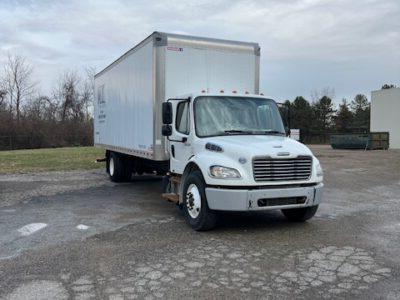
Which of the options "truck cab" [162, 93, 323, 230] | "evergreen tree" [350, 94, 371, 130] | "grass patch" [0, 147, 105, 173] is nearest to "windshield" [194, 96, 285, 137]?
"truck cab" [162, 93, 323, 230]

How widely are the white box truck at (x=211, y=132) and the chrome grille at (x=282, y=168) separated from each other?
16mm

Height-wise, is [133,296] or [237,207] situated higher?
[237,207]

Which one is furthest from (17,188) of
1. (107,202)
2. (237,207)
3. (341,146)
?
(341,146)

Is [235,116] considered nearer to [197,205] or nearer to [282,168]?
[282,168]

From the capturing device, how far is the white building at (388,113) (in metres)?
43.6

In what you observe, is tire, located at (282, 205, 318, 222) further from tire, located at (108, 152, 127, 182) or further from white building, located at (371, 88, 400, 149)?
white building, located at (371, 88, 400, 149)

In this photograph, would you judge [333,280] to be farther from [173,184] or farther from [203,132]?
[173,184]

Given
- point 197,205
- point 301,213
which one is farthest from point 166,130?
point 301,213

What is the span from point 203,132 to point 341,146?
116 feet

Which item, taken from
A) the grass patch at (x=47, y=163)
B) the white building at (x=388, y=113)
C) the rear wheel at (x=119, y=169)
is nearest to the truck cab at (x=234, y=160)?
the rear wheel at (x=119, y=169)

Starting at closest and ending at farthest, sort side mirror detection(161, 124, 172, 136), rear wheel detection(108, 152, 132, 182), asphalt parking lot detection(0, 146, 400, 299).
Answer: asphalt parking lot detection(0, 146, 400, 299), side mirror detection(161, 124, 172, 136), rear wheel detection(108, 152, 132, 182)

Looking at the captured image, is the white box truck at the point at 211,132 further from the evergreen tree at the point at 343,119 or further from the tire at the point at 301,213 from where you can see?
the evergreen tree at the point at 343,119

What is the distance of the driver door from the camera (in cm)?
891

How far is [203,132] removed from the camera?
8.67m
